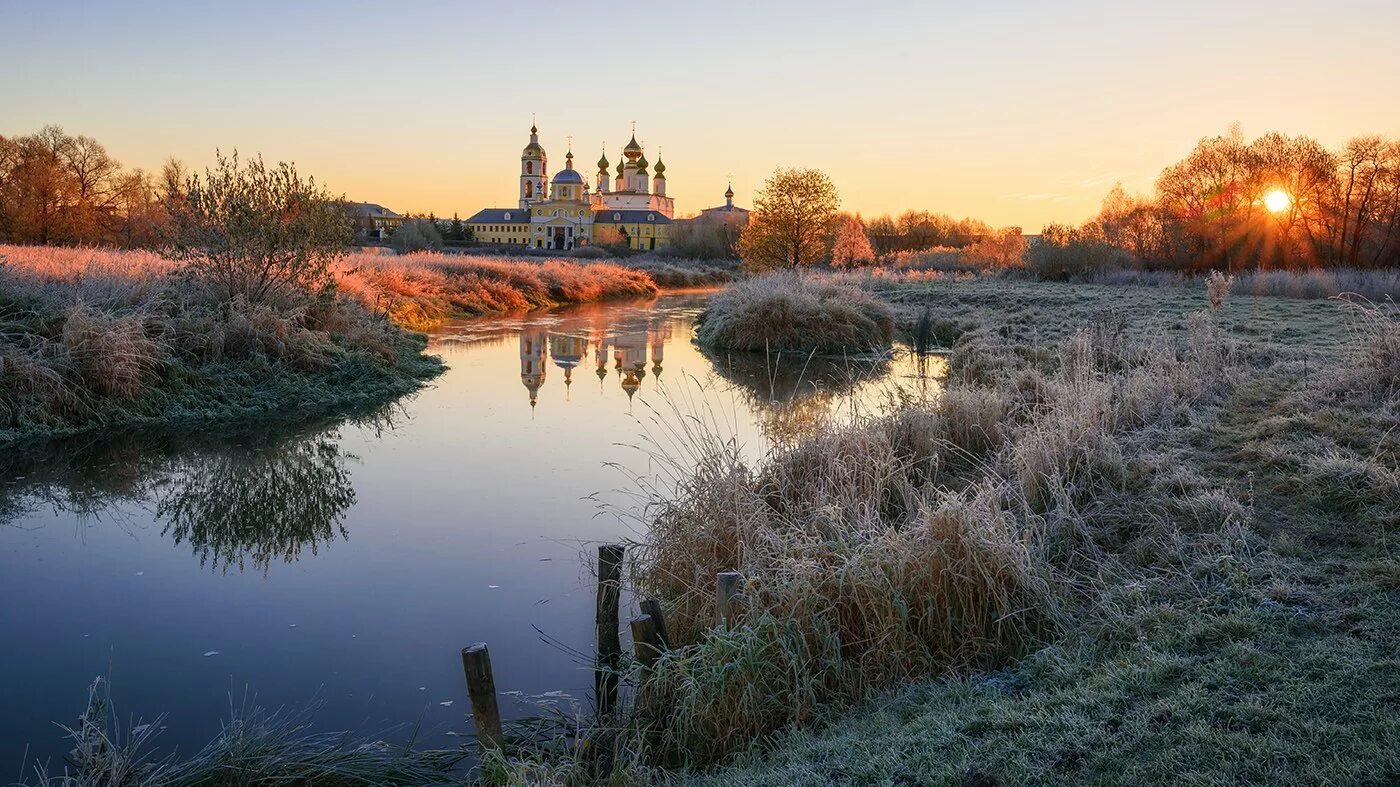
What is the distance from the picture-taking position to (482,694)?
3.87m

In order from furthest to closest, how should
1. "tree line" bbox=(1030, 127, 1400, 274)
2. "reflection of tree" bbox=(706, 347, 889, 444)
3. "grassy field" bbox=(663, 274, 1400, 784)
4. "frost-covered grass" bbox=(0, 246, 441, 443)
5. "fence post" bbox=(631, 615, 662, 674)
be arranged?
1. "tree line" bbox=(1030, 127, 1400, 274)
2. "frost-covered grass" bbox=(0, 246, 441, 443)
3. "reflection of tree" bbox=(706, 347, 889, 444)
4. "fence post" bbox=(631, 615, 662, 674)
5. "grassy field" bbox=(663, 274, 1400, 784)

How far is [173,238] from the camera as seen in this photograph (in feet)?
46.1

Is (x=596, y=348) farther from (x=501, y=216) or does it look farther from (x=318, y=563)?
(x=501, y=216)

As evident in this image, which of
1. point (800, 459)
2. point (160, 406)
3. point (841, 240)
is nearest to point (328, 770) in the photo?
point (800, 459)

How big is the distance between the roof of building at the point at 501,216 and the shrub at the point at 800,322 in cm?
9741

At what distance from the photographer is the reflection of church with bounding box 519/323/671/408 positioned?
1623 cm

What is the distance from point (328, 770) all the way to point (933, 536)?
10.7 ft

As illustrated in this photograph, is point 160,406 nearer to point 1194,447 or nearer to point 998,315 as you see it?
point 1194,447

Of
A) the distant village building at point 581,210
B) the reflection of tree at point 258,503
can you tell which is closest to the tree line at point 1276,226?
the reflection of tree at point 258,503

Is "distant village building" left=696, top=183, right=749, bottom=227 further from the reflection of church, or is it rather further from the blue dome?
the reflection of church

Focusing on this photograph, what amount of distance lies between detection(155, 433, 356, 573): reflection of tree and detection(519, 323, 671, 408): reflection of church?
14.0ft

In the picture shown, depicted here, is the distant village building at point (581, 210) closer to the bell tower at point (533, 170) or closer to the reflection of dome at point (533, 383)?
the bell tower at point (533, 170)

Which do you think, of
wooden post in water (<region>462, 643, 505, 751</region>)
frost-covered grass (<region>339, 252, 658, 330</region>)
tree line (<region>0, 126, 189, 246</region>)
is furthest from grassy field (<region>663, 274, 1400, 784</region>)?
tree line (<region>0, 126, 189, 246</region>)

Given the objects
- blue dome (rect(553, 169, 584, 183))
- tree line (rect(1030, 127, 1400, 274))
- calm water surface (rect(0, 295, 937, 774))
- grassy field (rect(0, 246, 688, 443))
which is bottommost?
calm water surface (rect(0, 295, 937, 774))
